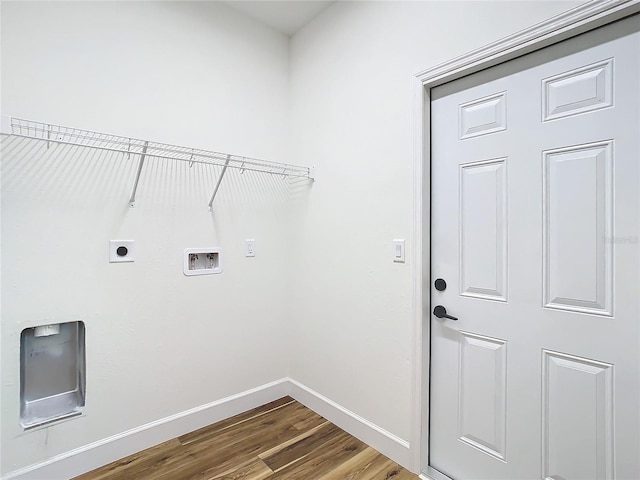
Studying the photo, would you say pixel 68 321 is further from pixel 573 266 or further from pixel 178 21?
pixel 573 266

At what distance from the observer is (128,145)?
1.79m

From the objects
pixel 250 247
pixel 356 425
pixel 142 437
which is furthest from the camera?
pixel 250 247

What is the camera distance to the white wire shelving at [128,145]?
152 centimetres

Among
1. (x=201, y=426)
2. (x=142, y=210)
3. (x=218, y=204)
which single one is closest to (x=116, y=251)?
(x=142, y=210)

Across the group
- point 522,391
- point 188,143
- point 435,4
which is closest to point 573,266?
point 522,391

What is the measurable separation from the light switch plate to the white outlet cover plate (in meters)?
1.45

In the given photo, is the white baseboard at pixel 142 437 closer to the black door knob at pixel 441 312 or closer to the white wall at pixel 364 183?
the white wall at pixel 364 183

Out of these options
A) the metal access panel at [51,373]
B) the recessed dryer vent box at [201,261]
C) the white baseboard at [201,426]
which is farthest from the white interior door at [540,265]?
the metal access panel at [51,373]

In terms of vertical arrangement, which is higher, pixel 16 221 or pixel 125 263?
pixel 16 221

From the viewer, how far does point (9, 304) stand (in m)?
1.55

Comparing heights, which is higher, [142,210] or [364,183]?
[364,183]

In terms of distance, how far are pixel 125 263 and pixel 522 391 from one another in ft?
6.71

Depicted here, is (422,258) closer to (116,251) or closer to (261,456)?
(261,456)

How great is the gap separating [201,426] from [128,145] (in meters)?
1.74
